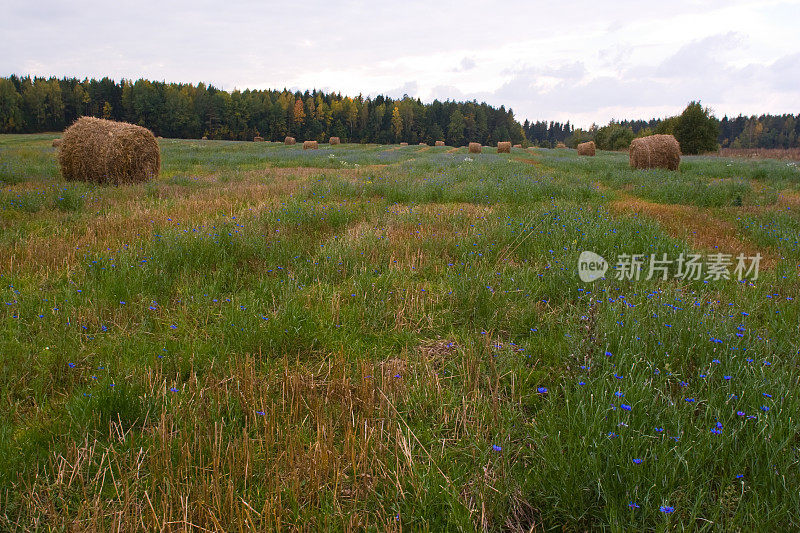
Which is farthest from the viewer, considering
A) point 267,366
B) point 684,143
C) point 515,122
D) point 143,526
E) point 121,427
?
point 515,122

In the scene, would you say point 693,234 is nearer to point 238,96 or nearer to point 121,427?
point 121,427

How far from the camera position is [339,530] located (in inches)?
70.4

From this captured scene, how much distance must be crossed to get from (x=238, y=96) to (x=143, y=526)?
97295 mm

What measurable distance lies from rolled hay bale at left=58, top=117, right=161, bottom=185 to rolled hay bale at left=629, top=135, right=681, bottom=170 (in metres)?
19.9

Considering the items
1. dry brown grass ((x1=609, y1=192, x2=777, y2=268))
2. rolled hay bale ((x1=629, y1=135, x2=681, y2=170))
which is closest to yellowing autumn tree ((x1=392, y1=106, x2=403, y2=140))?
rolled hay bale ((x1=629, y1=135, x2=681, y2=170))

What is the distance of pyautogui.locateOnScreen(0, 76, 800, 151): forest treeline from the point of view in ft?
241

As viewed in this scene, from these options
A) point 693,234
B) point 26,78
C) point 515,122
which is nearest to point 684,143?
point 693,234

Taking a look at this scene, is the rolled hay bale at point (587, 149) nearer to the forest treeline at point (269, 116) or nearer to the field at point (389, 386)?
the forest treeline at point (269, 116)

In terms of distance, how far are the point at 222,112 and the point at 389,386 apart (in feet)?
309

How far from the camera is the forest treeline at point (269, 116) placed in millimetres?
73312

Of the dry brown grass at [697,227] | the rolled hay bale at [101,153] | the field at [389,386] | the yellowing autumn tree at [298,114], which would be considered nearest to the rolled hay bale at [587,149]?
the dry brown grass at [697,227]

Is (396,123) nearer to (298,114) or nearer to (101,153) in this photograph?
(298,114)

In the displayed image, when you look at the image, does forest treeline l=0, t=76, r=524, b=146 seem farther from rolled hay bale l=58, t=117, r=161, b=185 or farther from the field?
the field

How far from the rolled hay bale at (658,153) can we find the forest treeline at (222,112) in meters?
80.0
